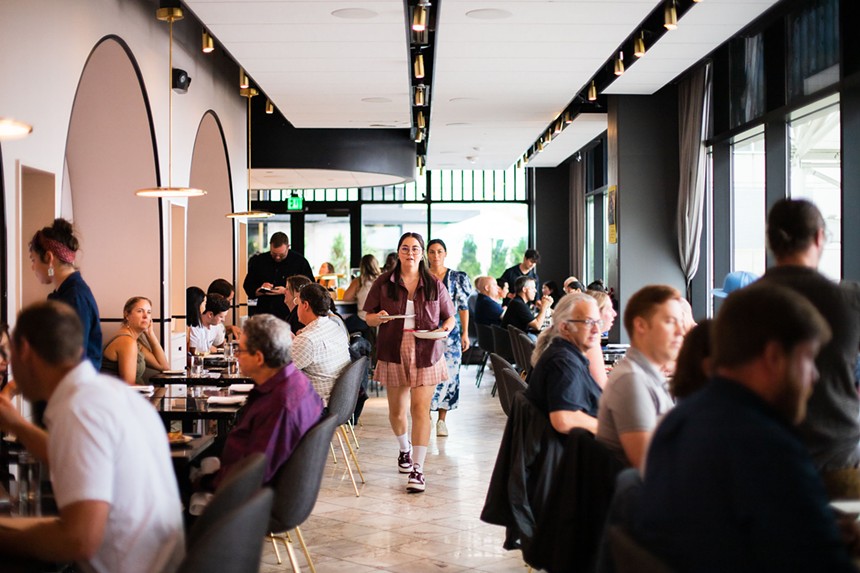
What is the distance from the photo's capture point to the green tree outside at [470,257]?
805 inches

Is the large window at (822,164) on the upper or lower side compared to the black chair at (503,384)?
upper

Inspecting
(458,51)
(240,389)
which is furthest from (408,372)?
(458,51)

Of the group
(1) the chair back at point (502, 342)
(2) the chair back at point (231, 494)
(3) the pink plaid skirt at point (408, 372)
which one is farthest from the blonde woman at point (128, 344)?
(1) the chair back at point (502, 342)

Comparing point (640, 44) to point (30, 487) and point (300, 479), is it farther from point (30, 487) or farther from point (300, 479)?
point (30, 487)

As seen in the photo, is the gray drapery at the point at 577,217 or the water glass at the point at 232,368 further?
the gray drapery at the point at 577,217

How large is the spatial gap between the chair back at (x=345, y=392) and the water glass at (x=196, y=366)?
1.10 meters

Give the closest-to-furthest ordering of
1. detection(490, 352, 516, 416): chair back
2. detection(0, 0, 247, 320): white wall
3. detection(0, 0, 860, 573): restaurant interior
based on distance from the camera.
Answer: detection(490, 352, 516, 416): chair back < detection(0, 0, 247, 320): white wall < detection(0, 0, 860, 573): restaurant interior

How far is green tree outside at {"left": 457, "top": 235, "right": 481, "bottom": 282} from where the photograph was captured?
67.1ft

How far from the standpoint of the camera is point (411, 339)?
6645mm

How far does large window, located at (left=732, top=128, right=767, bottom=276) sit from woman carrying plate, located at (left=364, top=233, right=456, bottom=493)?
147 inches

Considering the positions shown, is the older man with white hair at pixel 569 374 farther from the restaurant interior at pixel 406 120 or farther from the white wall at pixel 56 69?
the white wall at pixel 56 69

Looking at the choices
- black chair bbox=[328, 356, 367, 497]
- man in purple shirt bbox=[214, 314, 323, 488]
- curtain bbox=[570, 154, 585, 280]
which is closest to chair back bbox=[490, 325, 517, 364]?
black chair bbox=[328, 356, 367, 497]

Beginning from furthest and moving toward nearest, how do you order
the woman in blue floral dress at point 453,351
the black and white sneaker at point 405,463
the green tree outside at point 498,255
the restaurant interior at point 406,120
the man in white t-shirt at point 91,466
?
the green tree outside at point 498,255, the woman in blue floral dress at point 453,351, the black and white sneaker at point 405,463, the restaurant interior at point 406,120, the man in white t-shirt at point 91,466

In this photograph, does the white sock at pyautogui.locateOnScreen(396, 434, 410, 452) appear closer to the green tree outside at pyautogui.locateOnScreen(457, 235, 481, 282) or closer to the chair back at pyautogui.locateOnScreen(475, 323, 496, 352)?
the chair back at pyautogui.locateOnScreen(475, 323, 496, 352)
